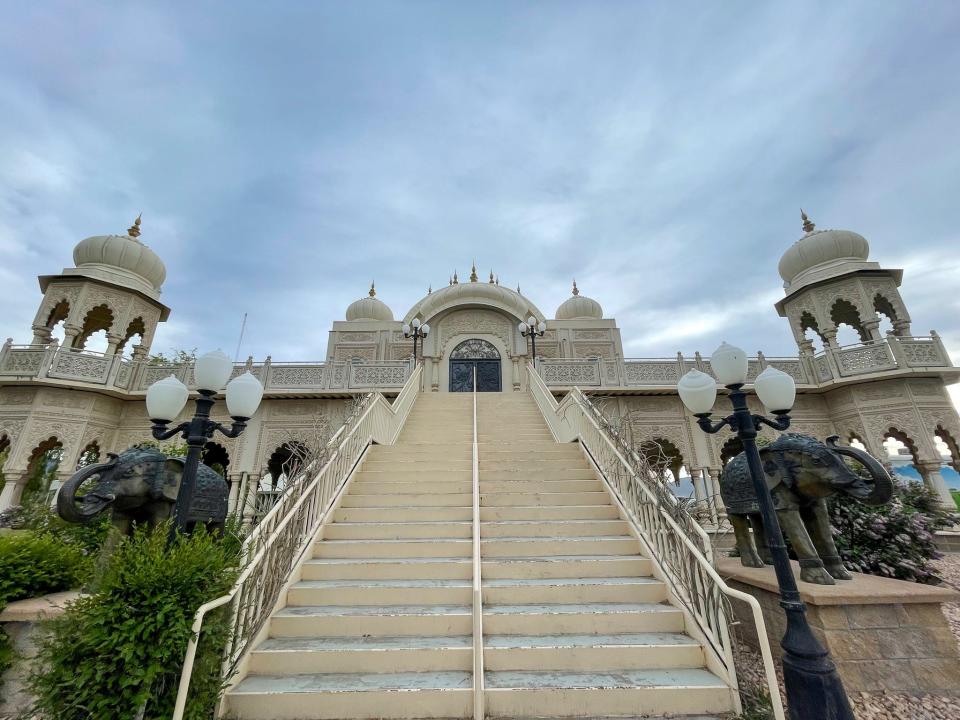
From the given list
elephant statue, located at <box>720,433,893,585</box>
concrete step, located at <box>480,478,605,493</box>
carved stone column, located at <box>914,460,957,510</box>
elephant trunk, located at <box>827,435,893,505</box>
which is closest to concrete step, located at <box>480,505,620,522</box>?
concrete step, located at <box>480,478,605,493</box>

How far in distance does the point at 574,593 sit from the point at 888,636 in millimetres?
2641

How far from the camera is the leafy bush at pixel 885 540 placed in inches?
179

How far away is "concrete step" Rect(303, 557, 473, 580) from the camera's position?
3.95 metres

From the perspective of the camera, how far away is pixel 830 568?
3.98 metres

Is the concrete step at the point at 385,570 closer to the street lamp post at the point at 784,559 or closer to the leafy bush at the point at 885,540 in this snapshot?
the street lamp post at the point at 784,559

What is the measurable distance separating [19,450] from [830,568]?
59.5 feet

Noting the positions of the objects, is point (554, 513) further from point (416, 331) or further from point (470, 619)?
point (416, 331)

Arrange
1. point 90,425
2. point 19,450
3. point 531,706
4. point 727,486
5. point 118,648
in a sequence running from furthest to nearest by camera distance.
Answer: point 90,425, point 19,450, point 727,486, point 531,706, point 118,648

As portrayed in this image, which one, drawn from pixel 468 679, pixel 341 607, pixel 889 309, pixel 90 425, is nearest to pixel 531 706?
pixel 468 679

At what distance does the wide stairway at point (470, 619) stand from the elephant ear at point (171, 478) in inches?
64.3

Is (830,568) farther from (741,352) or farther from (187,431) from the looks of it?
(187,431)

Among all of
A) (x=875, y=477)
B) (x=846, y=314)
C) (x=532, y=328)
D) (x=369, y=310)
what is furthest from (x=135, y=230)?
(x=846, y=314)

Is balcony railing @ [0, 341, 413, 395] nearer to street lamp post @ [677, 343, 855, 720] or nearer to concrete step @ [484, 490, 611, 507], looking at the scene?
concrete step @ [484, 490, 611, 507]

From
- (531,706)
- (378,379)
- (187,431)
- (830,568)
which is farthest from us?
(378,379)
